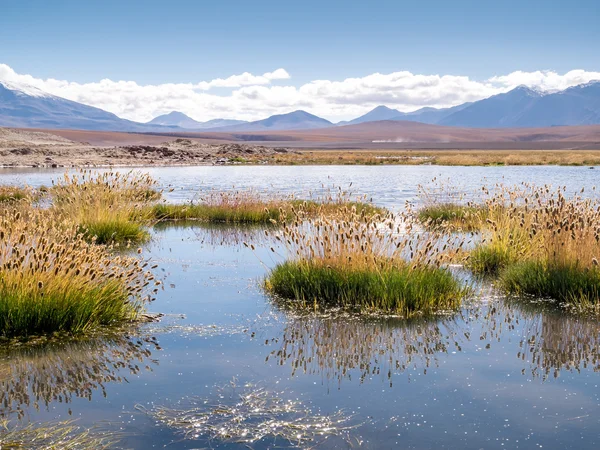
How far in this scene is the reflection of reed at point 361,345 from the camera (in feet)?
25.2

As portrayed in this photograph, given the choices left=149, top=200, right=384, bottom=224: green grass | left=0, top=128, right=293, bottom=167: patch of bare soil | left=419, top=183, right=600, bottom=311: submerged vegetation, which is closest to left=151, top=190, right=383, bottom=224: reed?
left=149, top=200, right=384, bottom=224: green grass

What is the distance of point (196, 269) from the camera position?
14086 mm

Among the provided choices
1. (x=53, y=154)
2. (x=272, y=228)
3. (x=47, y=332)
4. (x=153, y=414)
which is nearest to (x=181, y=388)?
(x=153, y=414)

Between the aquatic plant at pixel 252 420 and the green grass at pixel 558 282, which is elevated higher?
the green grass at pixel 558 282

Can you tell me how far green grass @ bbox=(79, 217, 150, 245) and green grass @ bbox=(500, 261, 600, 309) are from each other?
30.8 feet

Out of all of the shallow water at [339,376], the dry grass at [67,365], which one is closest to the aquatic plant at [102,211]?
the shallow water at [339,376]

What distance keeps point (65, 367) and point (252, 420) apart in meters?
2.61

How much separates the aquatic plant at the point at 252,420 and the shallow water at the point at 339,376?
27 mm

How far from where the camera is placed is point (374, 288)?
10.4m

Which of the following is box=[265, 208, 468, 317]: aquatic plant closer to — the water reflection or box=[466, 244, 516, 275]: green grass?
the water reflection

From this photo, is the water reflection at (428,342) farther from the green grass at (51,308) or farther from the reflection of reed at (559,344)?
the green grass at (51,308)

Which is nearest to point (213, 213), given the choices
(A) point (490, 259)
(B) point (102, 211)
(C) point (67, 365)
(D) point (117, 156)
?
(B) point (102, 211)

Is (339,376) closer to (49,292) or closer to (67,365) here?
(67,365)

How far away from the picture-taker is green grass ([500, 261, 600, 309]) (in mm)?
10734
